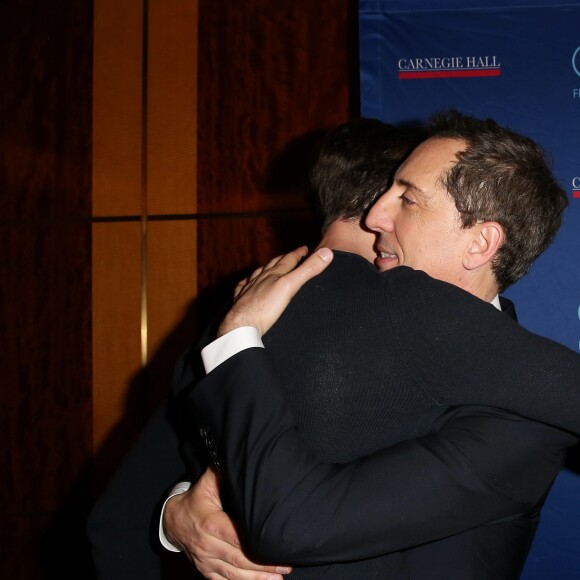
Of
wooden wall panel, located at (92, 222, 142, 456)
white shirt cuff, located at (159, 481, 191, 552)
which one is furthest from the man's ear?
wooden wall panel, located at (92, 222, 142, 456)

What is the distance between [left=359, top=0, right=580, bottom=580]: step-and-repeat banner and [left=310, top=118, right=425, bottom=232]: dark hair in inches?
33.1

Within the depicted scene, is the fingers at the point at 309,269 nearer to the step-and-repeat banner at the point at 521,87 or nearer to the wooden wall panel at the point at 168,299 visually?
the step-and-repeat banner at the point at 521,87

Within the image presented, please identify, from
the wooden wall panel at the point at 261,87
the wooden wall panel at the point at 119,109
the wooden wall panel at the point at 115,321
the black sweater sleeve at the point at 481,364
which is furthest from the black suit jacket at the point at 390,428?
the wooden wall panel at the point at 119,109

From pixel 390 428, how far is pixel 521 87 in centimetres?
173

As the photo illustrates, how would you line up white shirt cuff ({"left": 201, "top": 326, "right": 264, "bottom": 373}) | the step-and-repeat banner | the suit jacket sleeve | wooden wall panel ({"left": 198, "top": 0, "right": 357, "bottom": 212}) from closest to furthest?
the suit jacket sleeve, white shirt cuff ({"left": 201, "top": 326, "right": 264, "bottom": 373}), the step-and-repeat banner, wooden wall panel ({"left": 198, "top": 0, "right": 357, "bottom": 212})

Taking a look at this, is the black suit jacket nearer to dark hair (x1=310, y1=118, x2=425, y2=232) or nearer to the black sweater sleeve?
the black sweater sleeve

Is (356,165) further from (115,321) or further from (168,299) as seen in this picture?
(115,321)

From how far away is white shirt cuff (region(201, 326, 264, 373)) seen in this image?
1.08 metres

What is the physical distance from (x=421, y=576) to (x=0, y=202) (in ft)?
9.57

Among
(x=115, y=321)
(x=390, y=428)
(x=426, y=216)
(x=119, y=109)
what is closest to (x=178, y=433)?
(x=390, y=428)

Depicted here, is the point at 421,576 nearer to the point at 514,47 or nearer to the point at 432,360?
the point at 432,360

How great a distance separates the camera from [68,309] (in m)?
3.22

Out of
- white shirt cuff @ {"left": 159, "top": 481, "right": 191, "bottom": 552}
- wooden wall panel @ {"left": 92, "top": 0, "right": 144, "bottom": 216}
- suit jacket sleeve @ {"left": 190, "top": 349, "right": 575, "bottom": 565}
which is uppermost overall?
wooden wall panel @ {"left": 92, "top": 0, "right": 144, "bottom": 216}

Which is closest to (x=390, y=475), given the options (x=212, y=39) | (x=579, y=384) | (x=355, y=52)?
(x=579, y=384)
